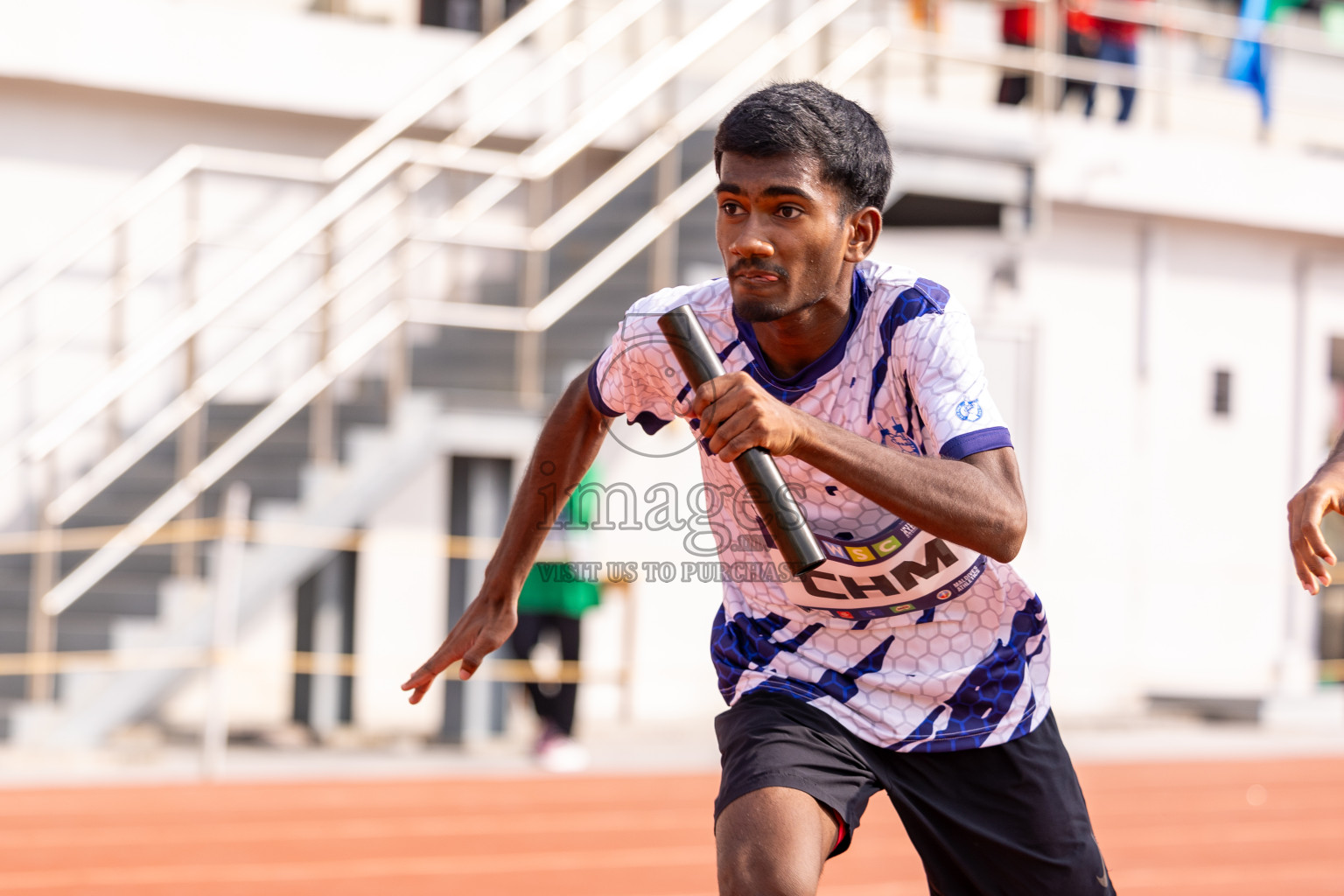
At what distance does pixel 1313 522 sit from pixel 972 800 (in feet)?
2.71

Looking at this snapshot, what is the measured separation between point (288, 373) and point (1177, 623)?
7430 mm

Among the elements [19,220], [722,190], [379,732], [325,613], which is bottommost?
[379,732]

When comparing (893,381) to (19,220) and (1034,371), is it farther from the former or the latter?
(1034,371)

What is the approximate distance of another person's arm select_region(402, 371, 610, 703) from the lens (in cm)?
345

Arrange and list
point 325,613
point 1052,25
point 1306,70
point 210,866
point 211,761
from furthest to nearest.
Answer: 1. point 1306,70
2. point 1052,25
3. point 325,613
4. point 211,761
5. point 210,866

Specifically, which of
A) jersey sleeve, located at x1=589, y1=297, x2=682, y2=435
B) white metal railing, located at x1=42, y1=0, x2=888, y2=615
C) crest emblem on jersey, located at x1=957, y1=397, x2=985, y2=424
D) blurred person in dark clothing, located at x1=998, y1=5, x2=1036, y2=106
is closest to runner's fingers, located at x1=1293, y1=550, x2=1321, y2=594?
crest emblem on jersey, located at x1=957, y1=397, x2=985, y2=424

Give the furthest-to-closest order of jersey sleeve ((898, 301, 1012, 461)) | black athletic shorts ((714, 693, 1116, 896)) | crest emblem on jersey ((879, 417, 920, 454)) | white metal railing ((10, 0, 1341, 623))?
white metal railing ((10, 0, 1341, 623))
black athletic shorts ((714, 693, 1116, 896))
crest emblem on jersey ((879, 417, 920, 454))
jersey sleeve ((898, 301, 1012, 461))

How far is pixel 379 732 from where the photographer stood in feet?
34.8

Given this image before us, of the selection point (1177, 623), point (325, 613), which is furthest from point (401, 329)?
point (1177, 623)

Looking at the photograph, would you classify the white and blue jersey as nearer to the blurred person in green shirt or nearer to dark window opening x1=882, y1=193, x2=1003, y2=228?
the blurred person in green shirt

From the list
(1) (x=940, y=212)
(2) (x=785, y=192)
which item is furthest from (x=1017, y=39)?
(2) (x=785, y=192)

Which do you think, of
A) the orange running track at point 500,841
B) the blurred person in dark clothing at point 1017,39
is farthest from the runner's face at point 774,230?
the blurred person in dark clothing at point 1017,39

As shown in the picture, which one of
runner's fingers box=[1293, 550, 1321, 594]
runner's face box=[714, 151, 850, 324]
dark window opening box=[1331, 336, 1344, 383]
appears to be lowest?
runner's fingers box=[1293, 550, 1321, 594]

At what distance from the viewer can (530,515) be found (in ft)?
11.7
